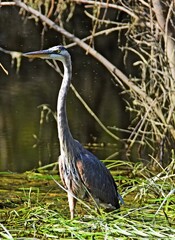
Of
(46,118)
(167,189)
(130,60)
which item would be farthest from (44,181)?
(130,60)

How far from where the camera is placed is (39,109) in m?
11.6

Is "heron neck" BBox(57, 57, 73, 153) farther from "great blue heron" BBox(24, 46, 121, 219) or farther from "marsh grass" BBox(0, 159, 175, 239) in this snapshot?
"marsh grass" BBox(0, 159, 175, 239)

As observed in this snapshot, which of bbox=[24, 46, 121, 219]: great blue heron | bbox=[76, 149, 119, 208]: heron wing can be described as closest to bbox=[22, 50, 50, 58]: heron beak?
bbox=[24, 46, 121, 219]: great blue heron

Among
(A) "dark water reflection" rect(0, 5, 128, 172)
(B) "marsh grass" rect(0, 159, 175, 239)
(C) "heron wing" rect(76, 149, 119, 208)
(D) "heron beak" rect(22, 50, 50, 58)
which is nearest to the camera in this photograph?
(B) "marsh grass" rect(0, 159, 175, 239)

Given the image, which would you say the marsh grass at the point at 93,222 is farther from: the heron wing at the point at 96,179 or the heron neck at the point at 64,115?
the heron neck at the point at 64,115

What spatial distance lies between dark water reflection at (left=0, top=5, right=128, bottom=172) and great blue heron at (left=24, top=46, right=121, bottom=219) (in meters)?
2.83

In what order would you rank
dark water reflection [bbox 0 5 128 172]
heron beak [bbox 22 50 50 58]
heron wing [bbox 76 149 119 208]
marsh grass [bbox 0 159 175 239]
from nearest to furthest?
marsh grass [bbox 0 159 175 239] → heron beak [bbox 22 50 50 58] → heron wing [bbox 76 149 119 208] → dark water reflection [bbox 0 5 128 172]

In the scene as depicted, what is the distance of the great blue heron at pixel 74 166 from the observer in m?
5.52

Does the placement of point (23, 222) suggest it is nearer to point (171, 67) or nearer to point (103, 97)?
point (171, 67)

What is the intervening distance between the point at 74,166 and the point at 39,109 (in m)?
5.95

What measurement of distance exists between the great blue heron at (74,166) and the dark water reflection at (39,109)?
2825 mm

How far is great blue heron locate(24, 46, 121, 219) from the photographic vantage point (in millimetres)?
5523

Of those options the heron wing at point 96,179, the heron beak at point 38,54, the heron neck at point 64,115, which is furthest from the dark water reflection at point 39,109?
the heron beak at point 38,54

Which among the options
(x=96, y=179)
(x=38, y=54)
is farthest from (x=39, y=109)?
(x=38, y=54)
